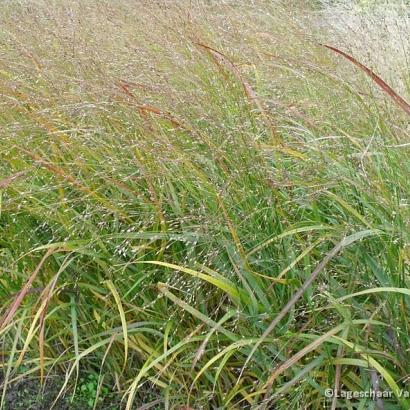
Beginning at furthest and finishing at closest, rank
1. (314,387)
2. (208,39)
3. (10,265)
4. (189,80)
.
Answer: (208,39)
(189,80)
(10,265)
(314,387)

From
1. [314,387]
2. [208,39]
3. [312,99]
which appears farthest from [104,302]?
[208,39]

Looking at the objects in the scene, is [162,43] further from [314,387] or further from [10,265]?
[314,387]

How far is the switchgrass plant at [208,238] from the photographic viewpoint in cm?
182

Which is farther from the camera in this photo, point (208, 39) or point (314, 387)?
point (208, 39)

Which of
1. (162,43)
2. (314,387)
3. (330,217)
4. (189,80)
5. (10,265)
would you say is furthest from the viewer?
(162,43)

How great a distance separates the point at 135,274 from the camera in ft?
6.96

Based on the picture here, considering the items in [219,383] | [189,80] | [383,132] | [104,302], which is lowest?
[219,383]

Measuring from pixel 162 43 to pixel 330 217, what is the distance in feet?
4.25

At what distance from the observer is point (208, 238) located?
6.39 ft

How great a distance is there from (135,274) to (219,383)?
41cm

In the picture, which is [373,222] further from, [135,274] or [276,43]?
[276,43]

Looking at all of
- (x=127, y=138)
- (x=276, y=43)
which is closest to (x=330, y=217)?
(x=127, y=138)

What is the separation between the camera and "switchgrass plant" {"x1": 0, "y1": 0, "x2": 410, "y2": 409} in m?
1.82

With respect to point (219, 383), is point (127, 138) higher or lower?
higher
